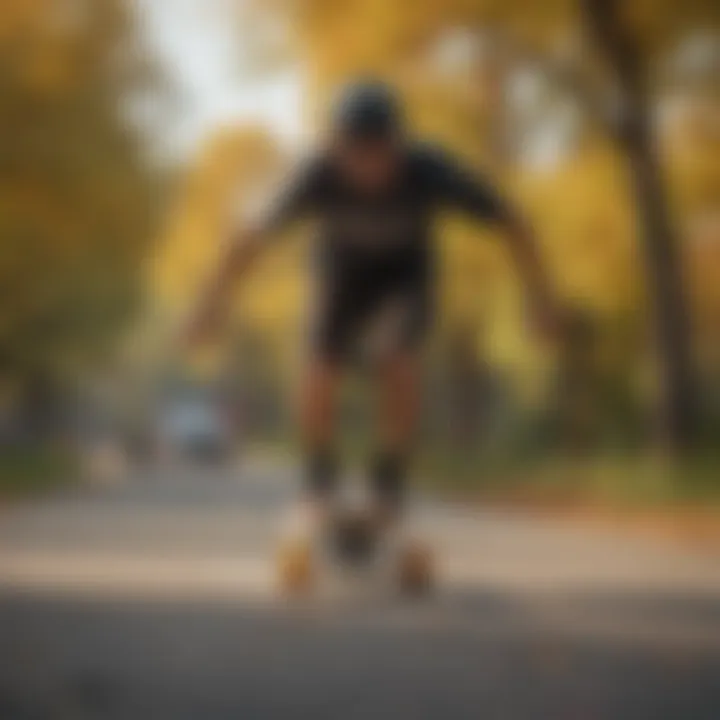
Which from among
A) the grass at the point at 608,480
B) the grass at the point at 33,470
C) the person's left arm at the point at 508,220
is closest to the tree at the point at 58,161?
the grass at the point at 33,470

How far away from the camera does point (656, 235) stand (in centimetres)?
114

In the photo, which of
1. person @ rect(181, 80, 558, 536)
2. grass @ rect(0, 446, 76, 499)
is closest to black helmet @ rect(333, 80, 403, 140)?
person @ rect(181, 80, 558, 536)

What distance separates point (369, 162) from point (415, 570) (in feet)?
1.19

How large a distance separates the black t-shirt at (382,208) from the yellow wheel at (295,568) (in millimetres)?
246

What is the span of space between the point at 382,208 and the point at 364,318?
0.10 metres

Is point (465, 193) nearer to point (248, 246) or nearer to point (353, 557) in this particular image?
point (248, 246)

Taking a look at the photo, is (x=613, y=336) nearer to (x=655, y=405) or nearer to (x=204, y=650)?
(x=655, y=405)

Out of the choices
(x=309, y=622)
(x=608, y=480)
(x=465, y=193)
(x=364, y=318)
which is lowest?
(x=309, y=622)

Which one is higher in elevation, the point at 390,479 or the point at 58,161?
the point at 58,161

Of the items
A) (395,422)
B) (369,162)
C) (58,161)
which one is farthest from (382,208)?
(58,161)

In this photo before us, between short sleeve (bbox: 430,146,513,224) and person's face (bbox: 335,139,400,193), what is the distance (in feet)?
0.12

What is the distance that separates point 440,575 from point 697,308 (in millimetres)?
339

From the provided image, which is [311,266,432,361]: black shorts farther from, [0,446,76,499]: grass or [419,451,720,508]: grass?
[0,446,76,499]: grass

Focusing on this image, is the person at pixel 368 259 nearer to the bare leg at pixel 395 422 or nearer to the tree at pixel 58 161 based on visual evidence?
the bare leg at pixel 395 422
